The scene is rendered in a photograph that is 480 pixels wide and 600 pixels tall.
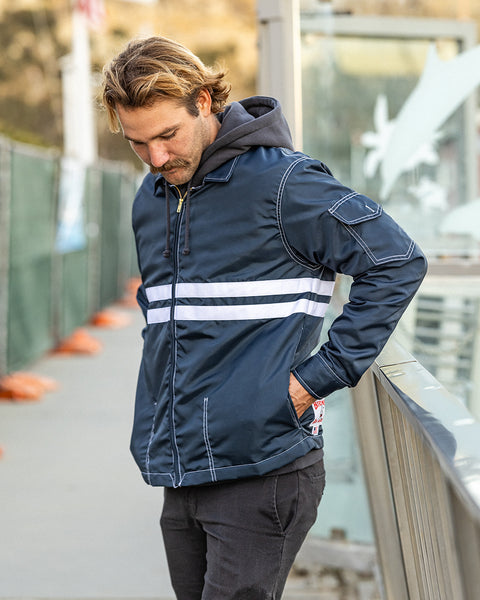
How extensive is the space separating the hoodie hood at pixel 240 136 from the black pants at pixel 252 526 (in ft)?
2.35

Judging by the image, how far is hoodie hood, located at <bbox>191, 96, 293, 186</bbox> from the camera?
2.24m

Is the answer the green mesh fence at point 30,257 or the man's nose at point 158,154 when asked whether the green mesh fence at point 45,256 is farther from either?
the man's nose at point 158,154

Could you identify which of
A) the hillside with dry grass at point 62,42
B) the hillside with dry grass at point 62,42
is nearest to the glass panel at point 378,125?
the hillside with dry grass at point 62,42

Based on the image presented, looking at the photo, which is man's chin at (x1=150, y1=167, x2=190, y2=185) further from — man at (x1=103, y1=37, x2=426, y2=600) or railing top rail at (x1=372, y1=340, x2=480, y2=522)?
railing top rail at (x1=372, y1=340, x2=480, y2=522)

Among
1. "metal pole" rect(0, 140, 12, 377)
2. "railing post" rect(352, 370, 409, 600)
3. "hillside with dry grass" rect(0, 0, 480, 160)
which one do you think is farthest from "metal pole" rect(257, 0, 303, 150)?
"hillside with dry grass" rect(0, 0, 480, 160)

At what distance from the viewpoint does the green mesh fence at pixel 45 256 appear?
8.59 metres

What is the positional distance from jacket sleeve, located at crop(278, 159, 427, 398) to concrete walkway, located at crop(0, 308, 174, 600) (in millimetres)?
2397

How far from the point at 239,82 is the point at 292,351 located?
49.8 m

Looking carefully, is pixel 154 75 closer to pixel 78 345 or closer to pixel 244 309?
pixel 244 309

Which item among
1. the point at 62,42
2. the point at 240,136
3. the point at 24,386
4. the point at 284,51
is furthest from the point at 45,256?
the point at 62,42

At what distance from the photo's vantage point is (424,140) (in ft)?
14.8

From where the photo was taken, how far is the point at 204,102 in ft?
7.44

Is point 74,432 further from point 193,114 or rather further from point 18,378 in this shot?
point 193,114

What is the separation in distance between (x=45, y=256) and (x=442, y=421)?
9.09 m
